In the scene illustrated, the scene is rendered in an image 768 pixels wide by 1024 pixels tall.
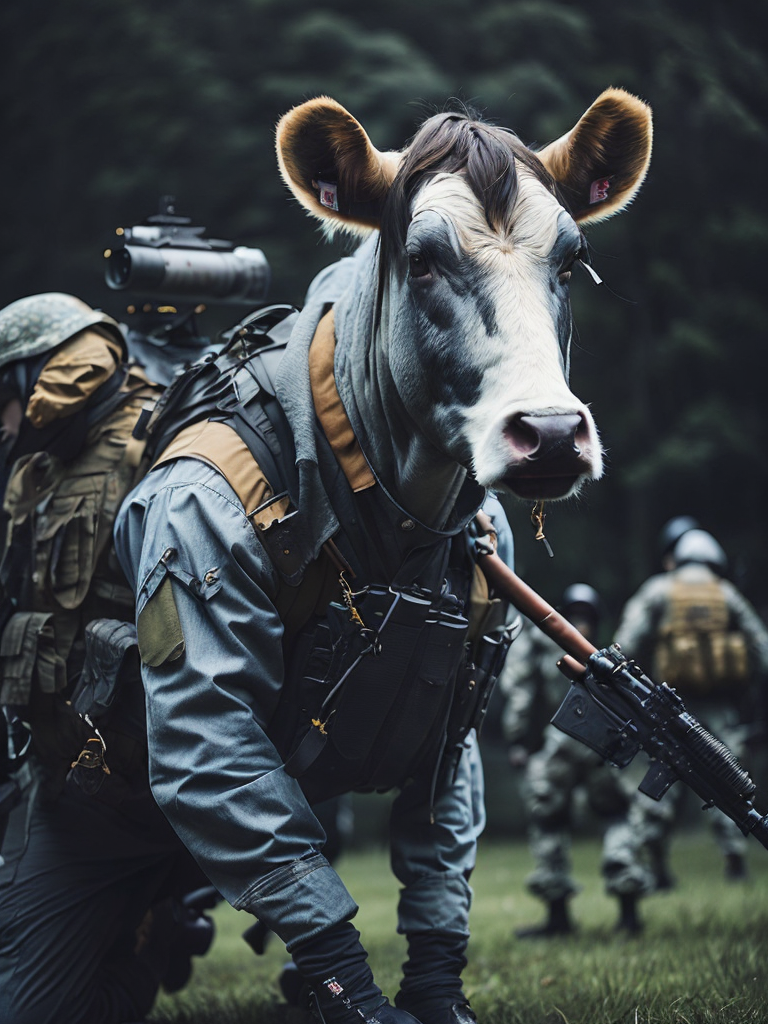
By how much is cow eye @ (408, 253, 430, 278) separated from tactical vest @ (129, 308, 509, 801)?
0.46 meters

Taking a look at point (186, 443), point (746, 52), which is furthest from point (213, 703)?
point (746, 52)

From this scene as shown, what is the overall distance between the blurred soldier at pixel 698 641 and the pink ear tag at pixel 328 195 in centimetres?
572

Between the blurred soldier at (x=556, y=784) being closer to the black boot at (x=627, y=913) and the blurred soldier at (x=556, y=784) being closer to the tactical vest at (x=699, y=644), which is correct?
the black boot at (x=627, y=913)

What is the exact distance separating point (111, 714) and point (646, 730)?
4.54 feet

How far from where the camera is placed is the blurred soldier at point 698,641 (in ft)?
27.6

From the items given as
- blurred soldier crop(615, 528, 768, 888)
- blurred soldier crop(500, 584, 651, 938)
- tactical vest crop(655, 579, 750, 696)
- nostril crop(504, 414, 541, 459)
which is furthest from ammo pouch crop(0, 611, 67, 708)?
tactical vest crop(655, 579, 750, 696)

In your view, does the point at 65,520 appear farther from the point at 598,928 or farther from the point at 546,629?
the point at 598,928

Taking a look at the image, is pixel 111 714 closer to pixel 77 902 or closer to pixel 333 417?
pixel 77 902

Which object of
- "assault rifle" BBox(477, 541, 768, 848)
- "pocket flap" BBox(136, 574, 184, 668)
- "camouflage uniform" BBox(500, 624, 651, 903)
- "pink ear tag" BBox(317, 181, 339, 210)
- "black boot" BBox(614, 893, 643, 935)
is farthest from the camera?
"camouflage uniform" BBox(500, 624, 651, 903)

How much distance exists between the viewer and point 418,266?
2.87 metres

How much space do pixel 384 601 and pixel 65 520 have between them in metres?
1.10

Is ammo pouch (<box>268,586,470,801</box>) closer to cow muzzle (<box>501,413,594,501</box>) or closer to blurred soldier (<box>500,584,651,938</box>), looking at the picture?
cow muzzle (<box>501,413,594,501</box>)

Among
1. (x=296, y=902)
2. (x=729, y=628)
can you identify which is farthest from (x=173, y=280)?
(x=729, y=628)

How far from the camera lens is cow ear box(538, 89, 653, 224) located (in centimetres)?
314
